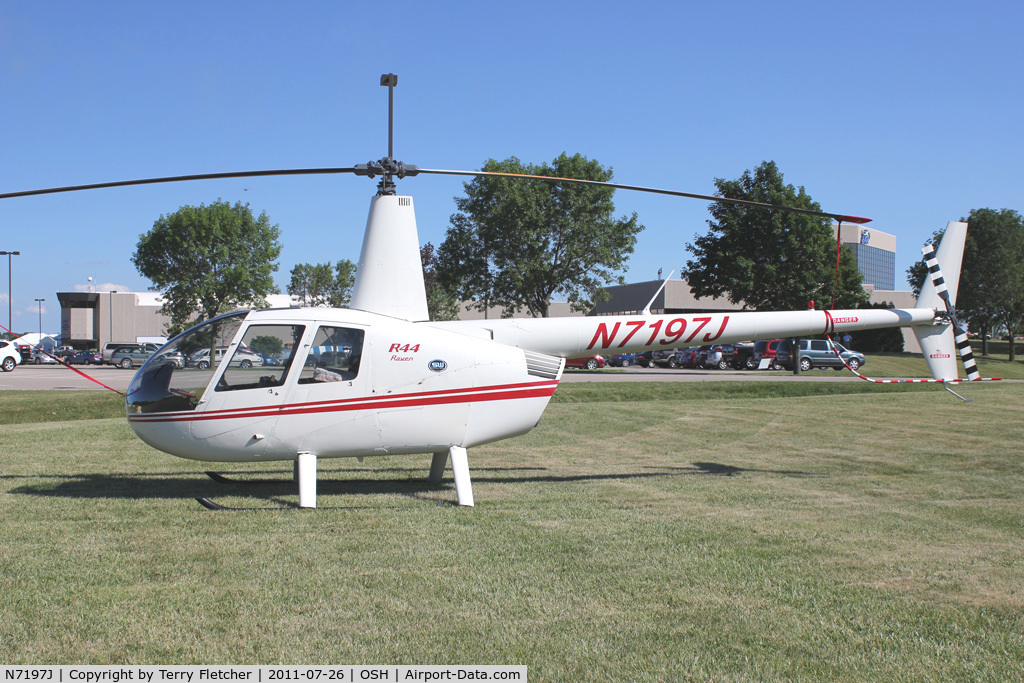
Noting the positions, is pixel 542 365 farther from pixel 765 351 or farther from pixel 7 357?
pixel 7 357

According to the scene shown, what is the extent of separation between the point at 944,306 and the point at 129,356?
167 feet

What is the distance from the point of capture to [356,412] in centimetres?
813

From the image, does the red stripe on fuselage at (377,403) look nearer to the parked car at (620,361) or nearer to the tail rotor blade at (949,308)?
the tail rotor blade at (949,308)

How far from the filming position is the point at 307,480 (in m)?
7.97

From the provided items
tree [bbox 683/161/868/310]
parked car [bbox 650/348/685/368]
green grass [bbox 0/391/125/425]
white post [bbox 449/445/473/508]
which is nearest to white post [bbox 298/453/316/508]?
white post [bbox 449/445/473/508]

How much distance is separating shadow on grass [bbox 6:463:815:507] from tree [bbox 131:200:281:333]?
3372cm

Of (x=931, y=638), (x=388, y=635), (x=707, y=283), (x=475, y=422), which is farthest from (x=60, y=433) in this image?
(x=707, y=283)

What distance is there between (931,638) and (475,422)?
5.10m

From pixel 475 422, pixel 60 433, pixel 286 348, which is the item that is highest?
pixel 286 348

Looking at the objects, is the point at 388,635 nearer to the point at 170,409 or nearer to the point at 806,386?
the point at 170,409

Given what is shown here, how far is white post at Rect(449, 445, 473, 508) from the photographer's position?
26.4ft

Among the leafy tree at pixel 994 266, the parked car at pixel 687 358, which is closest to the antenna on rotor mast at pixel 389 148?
the parked car at pixel 687 358
